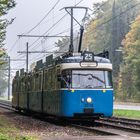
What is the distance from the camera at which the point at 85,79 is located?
1068 inches

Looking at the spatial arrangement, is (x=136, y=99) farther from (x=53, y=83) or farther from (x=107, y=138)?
(x=107, y=138)

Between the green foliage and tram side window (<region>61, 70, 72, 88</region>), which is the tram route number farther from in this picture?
the green foliage

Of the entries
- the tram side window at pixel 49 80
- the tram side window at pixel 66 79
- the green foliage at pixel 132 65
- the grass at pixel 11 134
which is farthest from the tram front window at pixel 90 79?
the green foliage at pixel 132 65

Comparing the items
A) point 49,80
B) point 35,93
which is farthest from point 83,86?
point 35,93

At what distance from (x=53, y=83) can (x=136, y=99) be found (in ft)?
231

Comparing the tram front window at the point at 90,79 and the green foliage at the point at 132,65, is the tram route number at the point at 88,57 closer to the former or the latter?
the tram front window at the point at 90,79

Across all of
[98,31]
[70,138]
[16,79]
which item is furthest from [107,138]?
[98,31]

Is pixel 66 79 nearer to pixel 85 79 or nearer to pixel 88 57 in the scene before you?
pixel 85 79

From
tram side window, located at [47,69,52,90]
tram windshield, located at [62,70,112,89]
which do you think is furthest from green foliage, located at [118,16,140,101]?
tram windshield, located at [62,70,112,89]

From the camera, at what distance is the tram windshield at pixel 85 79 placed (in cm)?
2700

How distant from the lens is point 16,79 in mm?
49281

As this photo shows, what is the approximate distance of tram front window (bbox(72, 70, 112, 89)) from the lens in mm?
27047

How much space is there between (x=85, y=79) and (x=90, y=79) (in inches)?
9.4

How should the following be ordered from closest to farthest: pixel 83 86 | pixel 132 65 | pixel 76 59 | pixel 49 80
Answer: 1. pixel 83 86
2. pixel 76 59
3. pixel 49 80
4. pixel 132 65
